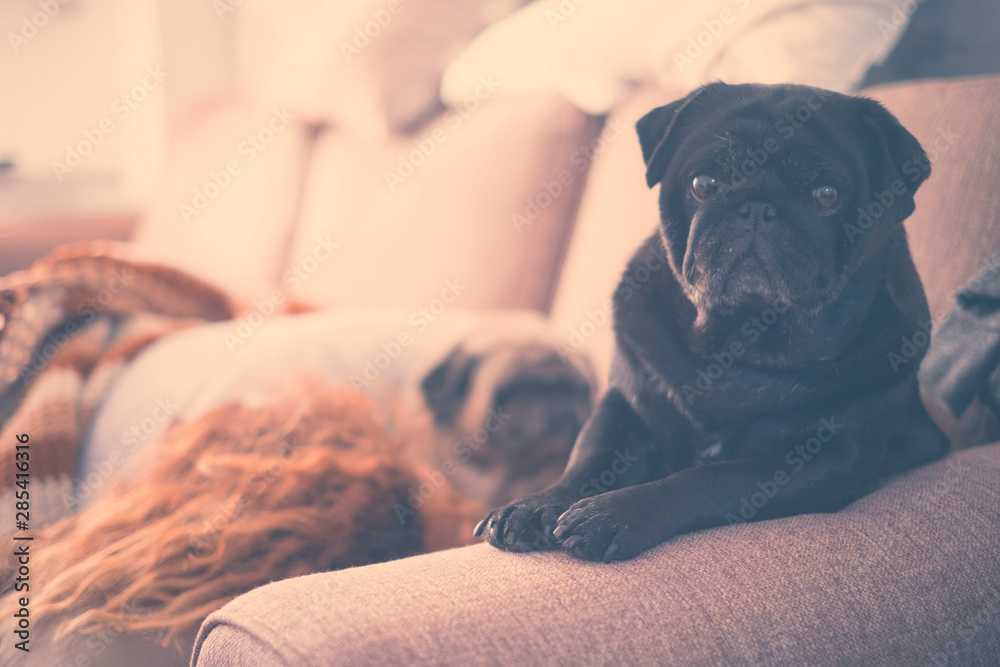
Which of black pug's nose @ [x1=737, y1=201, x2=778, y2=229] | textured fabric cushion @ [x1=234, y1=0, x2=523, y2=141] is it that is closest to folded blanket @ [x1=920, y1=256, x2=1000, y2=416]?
black pug's nose @ [x1=737, y1=201, x2=778, y2=229]

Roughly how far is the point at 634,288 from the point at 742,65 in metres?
0.50

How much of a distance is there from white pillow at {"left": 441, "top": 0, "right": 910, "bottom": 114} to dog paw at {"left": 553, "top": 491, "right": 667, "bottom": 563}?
693mm

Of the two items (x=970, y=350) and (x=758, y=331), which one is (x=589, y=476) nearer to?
(x=758, y=331)

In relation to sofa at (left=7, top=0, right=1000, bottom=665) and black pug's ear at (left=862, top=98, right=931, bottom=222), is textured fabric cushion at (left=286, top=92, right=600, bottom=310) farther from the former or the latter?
black pug's ear at (left=862, top=98, right=931, bottom=222)

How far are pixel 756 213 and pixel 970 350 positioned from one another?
14.1 inches

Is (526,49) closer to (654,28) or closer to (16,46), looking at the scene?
(654,28)

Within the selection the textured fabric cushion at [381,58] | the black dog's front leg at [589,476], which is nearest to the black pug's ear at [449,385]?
the black dog's front leg at [589,476]

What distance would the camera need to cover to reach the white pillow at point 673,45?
0.98 metres

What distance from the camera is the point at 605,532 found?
0.55 meters

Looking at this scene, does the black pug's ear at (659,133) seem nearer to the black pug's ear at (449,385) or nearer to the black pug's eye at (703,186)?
the black pug's eye at (703,186)

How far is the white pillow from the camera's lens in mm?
984

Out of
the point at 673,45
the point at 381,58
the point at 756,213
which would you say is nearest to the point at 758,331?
the point at 756,213

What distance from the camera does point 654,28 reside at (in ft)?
4.03

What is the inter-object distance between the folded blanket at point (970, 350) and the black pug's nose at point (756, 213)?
0.34 m
